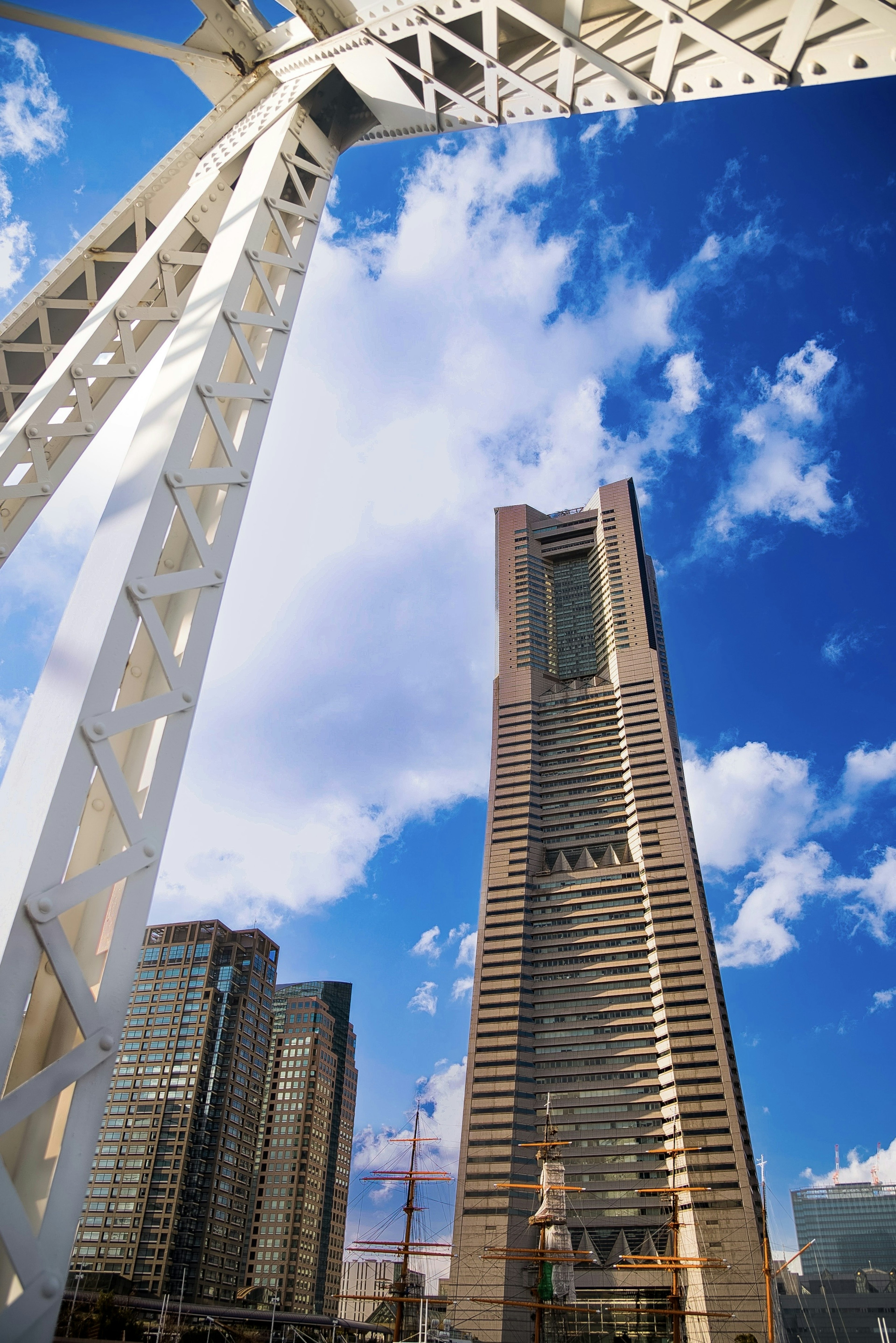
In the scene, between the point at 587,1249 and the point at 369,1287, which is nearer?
the point at 587,1249

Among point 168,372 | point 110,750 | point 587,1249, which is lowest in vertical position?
point 110,750

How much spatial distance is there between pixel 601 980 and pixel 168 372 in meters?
88.1

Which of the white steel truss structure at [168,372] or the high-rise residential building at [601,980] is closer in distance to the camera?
the white steel truss structure at [168,372]

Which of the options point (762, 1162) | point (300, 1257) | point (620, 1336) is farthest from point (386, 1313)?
point (762, 1162)

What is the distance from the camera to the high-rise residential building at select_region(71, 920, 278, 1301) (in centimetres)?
7462

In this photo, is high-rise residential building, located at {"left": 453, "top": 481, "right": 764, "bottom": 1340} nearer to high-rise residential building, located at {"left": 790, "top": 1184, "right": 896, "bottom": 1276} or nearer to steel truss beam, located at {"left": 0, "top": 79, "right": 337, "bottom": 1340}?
high-rise residential building, located at {"left": 790, "top": 1184, "right": 896, "bottom": 1276}

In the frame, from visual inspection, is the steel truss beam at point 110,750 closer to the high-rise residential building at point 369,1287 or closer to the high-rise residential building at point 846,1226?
the high-rise residential building at point 369,1287

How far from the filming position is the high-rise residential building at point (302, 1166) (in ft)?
306

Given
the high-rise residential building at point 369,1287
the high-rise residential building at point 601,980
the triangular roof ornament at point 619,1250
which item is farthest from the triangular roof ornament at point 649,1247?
the high-rise residential building at point 369,1287

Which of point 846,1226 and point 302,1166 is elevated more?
point 302,1166

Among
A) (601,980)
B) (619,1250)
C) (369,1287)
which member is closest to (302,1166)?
(619,1250)

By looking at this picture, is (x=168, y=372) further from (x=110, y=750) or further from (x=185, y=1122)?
(x=185, y=1122)

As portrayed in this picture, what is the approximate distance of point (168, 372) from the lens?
282 cm

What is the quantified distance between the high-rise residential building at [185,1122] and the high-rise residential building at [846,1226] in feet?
226
